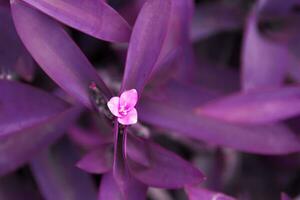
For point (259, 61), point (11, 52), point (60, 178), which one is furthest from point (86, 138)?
point (259, 61)

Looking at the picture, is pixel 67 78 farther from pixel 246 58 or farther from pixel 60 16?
pixel 246 58

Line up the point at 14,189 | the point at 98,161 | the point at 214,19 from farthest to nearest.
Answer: the point at 214,19, the point at 14,189, the point at 98,161

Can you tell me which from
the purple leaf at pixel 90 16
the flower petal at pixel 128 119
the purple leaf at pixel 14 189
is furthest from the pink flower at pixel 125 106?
the purple leaf at pixel 14 189

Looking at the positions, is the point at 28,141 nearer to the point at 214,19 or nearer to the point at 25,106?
the point at 25,106

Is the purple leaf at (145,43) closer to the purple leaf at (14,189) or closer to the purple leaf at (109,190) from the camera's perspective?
the purple leaf at (109,190)

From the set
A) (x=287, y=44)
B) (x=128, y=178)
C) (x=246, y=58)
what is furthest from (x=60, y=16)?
(x=287, y=44)

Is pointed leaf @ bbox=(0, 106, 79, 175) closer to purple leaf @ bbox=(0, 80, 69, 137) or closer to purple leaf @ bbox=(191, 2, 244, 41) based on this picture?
purple leaf @ bbox=(0, 80, 69, 137)
